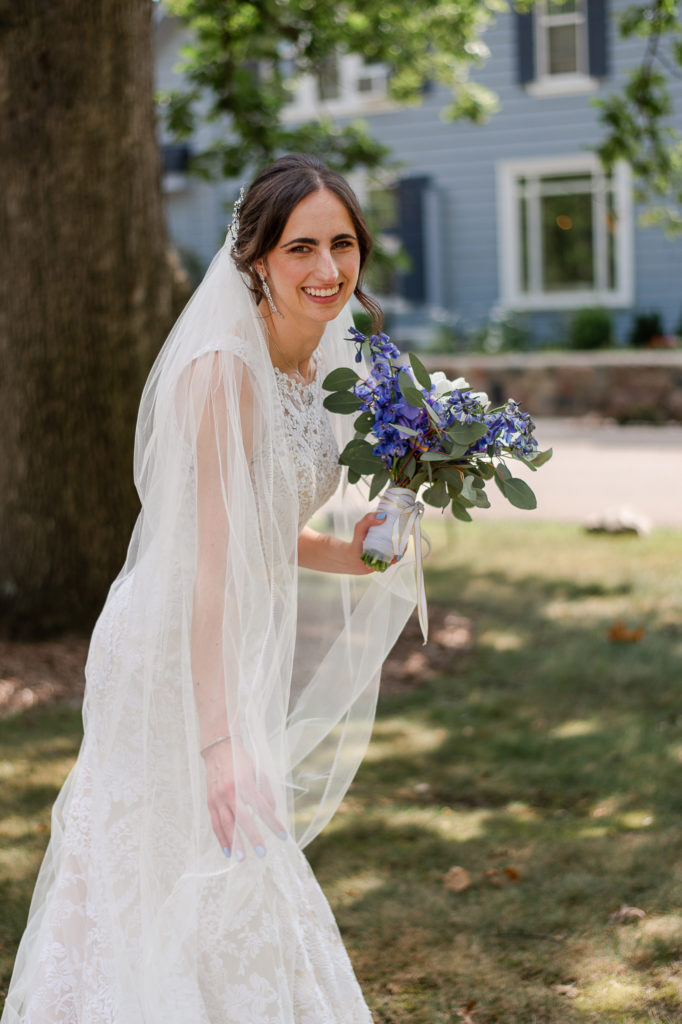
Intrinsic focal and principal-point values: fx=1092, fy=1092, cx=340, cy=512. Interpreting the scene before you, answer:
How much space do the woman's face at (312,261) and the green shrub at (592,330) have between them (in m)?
13.9

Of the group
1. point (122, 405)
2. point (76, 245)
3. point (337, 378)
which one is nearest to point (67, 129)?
point (76, 245)

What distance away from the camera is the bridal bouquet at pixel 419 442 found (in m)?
2.42

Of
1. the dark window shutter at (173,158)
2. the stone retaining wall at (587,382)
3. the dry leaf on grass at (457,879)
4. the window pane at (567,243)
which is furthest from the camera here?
the dark window shutter at (173,158)

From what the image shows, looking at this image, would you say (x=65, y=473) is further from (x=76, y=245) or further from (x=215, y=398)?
(x=215, y=398)

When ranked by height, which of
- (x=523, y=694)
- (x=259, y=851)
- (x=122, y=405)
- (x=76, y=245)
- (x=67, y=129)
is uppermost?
(x=67, y=129)

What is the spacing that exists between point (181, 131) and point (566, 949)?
6719mm

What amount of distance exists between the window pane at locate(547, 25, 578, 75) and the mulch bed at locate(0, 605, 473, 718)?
1249 cm

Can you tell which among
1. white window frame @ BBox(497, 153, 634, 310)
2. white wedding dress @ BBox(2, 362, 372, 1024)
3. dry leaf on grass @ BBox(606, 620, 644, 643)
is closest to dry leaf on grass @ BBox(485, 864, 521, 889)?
white wedding dress @ BBox(2, 362, 372, 1024)

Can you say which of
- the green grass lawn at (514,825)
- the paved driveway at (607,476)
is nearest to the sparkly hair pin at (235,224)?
the green grass lawn at (514,825)

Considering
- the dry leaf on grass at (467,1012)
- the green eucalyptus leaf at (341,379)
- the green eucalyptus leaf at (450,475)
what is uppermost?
the green eucalyptus leaf at (341,379)

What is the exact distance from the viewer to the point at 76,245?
5.56 meters

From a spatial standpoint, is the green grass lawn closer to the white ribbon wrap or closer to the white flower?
the white ribbon wrap

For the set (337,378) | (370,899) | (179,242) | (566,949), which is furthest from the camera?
(179,242)

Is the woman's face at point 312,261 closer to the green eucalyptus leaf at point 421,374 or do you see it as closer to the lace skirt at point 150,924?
the green eucalyptus leaf at point 421,374
